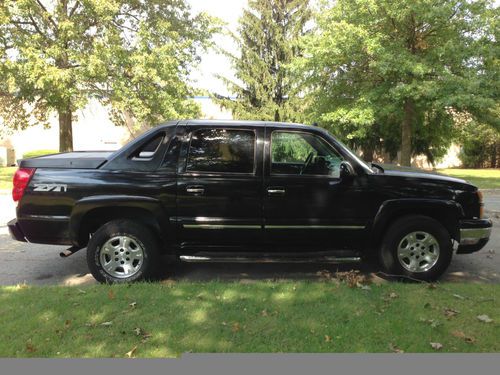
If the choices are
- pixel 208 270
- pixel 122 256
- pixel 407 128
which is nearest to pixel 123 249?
pixel 122 256

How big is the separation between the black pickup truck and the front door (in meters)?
0.01

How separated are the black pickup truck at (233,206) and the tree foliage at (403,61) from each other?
10.4 m

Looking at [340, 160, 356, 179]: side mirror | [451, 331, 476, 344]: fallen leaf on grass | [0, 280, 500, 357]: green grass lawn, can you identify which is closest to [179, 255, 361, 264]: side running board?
[0, 280, 500, 357]: green grass lawn

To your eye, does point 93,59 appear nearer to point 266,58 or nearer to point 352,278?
point 352,278

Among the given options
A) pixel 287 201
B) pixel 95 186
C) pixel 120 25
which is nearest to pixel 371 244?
pixel 287 201

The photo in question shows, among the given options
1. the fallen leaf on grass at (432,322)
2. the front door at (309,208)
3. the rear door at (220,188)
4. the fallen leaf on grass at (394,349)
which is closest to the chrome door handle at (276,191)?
the front door at (309,208)

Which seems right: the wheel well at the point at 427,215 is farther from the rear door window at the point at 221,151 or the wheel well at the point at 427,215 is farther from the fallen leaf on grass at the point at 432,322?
the rear door window at the point at 221,151

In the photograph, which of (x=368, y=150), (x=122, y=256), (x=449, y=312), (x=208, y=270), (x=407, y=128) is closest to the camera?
(x=449, y=312)

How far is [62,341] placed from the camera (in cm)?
353

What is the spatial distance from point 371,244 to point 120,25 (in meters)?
17.6

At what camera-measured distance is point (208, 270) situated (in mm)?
5691

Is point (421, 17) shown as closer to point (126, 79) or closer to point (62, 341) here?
point (126, 79)

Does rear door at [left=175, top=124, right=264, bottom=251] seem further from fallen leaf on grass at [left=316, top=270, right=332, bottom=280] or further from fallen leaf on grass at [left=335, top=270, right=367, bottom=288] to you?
fallen leaf on grass at [left=335, top=270, right=367, bottom=288]

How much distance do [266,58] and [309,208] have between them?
2535cm
